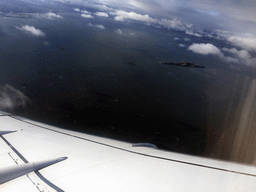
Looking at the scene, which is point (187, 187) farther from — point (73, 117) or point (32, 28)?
point (32, 28)

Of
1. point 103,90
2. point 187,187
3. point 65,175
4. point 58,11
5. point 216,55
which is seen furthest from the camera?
point 58,11

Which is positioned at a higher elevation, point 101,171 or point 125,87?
point 125,87

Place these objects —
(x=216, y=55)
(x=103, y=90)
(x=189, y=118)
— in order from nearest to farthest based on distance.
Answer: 1. (x=189, y=118)
2. (x=103, y=90)
3. (x=216, y=55)

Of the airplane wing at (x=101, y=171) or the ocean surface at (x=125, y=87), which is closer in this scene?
the airplane wing at (x=101, y=171)

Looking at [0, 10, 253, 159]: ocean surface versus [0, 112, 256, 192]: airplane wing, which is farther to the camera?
[0, 10, 253, 159]: ocean surface

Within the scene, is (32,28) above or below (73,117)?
above

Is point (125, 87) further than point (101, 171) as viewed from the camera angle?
Yes

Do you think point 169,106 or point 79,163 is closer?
point 79,163

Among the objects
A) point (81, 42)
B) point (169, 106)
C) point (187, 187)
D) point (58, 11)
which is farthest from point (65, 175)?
point (58, 11)
